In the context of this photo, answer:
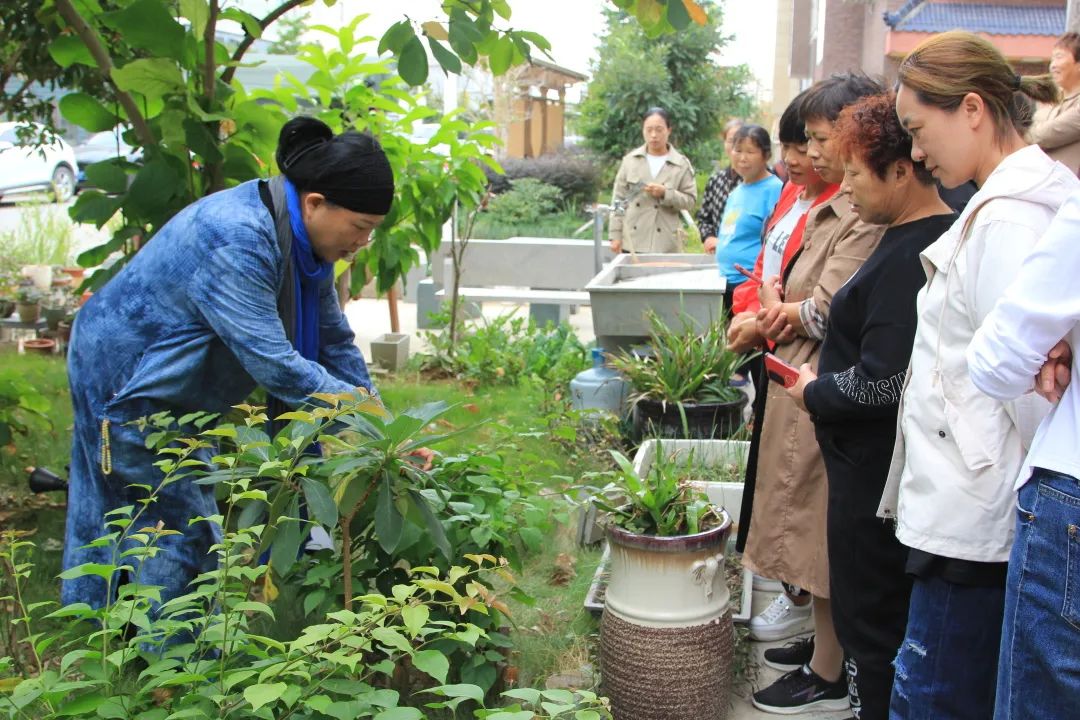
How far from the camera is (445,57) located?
3.20 m

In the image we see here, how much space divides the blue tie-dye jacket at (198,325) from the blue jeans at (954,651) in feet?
5.04

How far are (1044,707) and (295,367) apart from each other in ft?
6.11

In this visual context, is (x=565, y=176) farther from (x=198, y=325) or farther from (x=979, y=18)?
(x=198, y=325)

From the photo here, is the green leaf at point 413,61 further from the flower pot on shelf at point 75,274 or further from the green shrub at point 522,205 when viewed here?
the green shrub at point 522,205

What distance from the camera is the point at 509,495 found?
2.85 m

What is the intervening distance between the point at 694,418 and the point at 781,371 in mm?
1907

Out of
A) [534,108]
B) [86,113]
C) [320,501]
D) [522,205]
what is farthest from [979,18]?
[534,108]

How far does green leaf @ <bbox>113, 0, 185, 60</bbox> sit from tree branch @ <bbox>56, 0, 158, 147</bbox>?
0.18m

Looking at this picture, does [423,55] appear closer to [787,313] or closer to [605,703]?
[787,313]

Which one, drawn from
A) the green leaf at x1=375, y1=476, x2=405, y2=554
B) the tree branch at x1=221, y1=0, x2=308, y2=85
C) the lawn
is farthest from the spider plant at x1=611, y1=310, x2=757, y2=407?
the green leaf at x1=375, y1=476, x2=405, y2=554

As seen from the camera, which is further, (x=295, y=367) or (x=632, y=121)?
(x=632, y=121)

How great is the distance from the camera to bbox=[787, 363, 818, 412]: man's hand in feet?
9.15

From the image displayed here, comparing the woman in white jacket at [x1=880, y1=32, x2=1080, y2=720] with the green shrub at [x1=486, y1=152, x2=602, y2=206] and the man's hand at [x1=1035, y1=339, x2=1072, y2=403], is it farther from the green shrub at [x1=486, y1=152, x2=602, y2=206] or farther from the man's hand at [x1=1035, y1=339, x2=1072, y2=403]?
the green shrub at [x1=486, y1=152, x2=602, y2=206]

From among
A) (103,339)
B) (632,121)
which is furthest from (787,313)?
(632,121)
